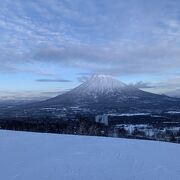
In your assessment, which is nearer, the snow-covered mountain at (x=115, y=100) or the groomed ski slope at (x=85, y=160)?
the groomed ski slope at (x=85, y=160)

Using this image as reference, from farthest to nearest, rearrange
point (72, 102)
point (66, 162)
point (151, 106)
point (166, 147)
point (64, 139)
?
point (72, 102)
point (151, 106)
point (64, 139)
point (166, 147)
point (66, 162)

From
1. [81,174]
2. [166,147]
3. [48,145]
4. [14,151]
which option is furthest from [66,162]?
[166,147]

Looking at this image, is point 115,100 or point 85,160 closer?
point 85,160

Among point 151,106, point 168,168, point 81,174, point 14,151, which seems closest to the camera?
point 81,174

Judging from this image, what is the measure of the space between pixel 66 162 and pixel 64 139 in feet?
7.44

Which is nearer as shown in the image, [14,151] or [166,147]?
[14,151]

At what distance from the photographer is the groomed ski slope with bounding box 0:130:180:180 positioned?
3697 mm

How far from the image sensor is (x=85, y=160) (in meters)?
4.48

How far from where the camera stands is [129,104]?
206ft

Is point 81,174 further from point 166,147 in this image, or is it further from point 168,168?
point 166,147

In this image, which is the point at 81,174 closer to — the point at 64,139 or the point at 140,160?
the point at 140,160

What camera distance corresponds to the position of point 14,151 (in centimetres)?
510

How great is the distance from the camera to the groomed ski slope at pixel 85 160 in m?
3.70

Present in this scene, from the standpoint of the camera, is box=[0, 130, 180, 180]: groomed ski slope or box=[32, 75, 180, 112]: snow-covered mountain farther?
box=[32, 75, 180, 112]: snow-covered mountain
